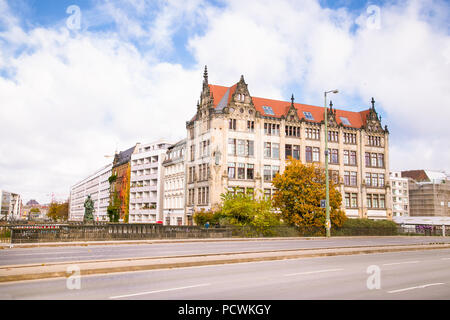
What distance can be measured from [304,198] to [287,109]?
26.6 metres

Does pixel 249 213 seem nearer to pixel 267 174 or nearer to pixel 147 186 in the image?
pixel 267 174

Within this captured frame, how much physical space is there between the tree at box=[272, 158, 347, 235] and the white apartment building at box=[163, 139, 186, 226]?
25738mm

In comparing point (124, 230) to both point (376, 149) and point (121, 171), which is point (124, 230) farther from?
point (121, 171)

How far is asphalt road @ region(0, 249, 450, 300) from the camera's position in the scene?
10021 millimetres

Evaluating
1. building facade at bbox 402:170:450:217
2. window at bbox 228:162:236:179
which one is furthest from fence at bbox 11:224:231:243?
building facade at bbox 402:170:450:217

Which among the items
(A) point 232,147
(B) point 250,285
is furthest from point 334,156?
(B) point 250,285

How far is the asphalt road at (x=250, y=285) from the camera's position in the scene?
10.0m

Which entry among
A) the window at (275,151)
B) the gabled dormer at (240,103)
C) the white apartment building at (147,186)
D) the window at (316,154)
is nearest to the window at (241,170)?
the window at (275,151)

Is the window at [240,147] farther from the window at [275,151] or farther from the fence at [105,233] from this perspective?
the fence at [105,233]

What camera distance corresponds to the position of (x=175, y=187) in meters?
74.6

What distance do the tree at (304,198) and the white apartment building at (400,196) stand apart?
99.3 meters

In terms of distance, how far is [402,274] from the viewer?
14.2 metres
